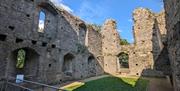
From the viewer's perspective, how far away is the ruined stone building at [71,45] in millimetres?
8094

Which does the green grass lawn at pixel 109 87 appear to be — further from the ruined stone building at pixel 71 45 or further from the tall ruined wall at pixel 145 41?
the tall ruined wall at pixel 145 41

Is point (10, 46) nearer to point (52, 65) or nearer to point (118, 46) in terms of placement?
point (52, 65)

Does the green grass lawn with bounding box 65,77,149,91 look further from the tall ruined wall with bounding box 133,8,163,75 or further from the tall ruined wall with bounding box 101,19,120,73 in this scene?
the tall ruined wall with bounding box 101,19,120,73

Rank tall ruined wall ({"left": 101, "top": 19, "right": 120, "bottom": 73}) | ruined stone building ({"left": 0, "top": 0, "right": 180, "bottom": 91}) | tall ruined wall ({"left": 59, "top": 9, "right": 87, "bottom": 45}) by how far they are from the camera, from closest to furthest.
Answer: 1. ruined stone building ({"left": 0, "top": 0, "right": 180, "bottom": 91})
2. tall ruined wall ({"left": 59, "top": 9, "right": 87, "bottom": 45})
3. tall ruined wall ({"left": 101, "top": 19, "right": 120, "bottom": 73})

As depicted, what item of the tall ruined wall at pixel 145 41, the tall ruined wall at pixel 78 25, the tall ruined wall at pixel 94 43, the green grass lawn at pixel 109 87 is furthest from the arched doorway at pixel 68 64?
the tall ruined wall at pixel 145 41

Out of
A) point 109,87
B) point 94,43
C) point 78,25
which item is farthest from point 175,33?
point 94,43

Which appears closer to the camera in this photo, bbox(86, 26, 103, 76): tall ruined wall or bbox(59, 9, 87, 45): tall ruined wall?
bbox(59, 9, 87, 45): tall ruined wall

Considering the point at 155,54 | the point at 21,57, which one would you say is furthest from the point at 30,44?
the point at 21,57

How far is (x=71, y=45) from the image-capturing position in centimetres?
1306

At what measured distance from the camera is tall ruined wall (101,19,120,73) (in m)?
17.6

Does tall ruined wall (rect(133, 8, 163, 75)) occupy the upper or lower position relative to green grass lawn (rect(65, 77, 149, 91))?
upper

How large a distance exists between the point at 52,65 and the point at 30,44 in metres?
2.37

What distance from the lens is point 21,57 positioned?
2159 cm

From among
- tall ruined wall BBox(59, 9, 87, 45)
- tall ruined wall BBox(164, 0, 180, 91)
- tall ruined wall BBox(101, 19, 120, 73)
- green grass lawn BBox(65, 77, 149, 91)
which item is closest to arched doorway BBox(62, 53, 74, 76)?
tall ruined wall BBox(59, 9, 87, 45)
